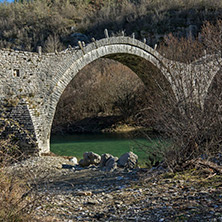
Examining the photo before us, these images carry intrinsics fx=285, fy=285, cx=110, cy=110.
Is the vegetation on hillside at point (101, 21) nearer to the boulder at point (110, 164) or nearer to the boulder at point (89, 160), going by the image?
the boulder at point (89, 160)

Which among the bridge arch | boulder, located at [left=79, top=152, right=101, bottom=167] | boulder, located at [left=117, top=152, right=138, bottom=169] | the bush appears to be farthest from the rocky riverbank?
the bridge arch

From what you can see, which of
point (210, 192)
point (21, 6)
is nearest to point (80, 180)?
point (210, 192)

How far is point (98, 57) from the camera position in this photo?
11.2 meters

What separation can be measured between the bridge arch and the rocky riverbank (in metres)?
3.15

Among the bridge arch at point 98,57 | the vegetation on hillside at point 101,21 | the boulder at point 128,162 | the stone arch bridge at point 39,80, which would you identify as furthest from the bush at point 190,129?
the vegetation on hillside at point 101,21

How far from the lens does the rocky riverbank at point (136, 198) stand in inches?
130

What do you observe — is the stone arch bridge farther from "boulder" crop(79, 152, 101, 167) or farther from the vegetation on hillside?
the vegetation on hillside

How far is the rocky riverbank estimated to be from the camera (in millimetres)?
3298

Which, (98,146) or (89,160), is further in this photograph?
(98,146)

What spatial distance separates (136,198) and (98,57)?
7992 mm

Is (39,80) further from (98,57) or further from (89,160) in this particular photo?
(89,160)

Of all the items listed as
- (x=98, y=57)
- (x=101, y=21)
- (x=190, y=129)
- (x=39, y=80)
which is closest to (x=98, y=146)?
(x=98, y=57)

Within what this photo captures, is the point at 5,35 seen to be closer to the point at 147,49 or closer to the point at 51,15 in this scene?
the point at 51,15

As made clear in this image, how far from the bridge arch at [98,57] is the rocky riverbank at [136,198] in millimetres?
3151
